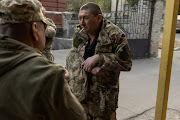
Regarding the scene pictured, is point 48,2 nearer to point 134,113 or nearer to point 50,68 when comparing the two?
point 134,113

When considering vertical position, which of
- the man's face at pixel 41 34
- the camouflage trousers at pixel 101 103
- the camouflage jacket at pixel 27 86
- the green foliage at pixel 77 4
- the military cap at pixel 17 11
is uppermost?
the green foliage at pixel 77 4

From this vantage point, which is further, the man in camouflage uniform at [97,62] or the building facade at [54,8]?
the building facade at [54,8]

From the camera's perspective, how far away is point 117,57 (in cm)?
204

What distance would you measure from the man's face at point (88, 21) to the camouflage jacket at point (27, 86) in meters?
1.24

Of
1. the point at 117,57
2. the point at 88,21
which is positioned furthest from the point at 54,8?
the point at 117,57

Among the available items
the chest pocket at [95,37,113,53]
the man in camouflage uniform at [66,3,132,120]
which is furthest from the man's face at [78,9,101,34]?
the chest pocket at [95,37,113,53]

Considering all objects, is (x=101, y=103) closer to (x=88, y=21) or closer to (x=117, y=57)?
(x=117, y=57)

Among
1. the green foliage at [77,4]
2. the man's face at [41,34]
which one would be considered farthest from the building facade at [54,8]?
the man's face at [41,34]

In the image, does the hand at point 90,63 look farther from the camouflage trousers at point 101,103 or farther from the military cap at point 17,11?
the military cap at point 17,11

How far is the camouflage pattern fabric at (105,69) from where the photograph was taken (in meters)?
2.05

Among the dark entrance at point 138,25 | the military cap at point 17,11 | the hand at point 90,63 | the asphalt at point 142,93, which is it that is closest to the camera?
the military cap at point 17,11

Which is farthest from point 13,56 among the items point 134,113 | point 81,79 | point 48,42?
point 134,113

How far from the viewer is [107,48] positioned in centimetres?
210

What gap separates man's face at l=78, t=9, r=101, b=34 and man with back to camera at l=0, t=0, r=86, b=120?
1141 mm
